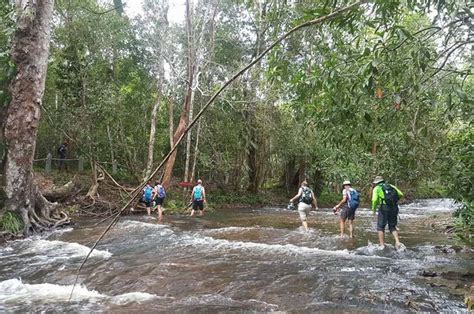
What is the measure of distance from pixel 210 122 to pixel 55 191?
403 inches

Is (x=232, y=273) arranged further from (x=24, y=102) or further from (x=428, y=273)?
(x=24, y=102)

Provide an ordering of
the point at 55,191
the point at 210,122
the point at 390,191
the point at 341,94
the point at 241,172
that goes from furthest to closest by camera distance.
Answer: the point at 241,172 < the point at 210,122 < the point at 55,191 < the point at 390,191 < the point at 341,94

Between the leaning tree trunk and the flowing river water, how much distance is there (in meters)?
1.59

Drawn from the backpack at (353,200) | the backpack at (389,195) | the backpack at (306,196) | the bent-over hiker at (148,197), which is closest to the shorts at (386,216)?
the backpack at (389,195)

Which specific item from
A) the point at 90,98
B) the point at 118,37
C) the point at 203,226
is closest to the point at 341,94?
the point at 203,226

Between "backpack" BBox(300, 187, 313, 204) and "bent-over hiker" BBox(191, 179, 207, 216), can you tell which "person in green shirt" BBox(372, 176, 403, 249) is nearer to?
"backpack" BBox(300, 187, 313, 204)

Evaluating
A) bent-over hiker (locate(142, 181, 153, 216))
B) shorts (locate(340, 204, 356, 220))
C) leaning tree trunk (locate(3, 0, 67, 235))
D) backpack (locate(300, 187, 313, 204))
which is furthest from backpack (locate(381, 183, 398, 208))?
bent-over hiker (locate(142, 181, 153, 216))

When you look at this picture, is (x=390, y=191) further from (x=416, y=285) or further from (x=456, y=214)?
(x=416, y=285)

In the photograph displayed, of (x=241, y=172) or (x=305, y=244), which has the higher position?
(x=241, y=172)

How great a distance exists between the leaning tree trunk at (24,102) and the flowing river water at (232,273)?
1.59m

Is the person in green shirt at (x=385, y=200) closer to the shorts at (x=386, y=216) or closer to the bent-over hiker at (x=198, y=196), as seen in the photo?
the shorts at (x=386, y=216)

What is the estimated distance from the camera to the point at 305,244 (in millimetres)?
11594

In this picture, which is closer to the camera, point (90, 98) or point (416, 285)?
point (416, 285)

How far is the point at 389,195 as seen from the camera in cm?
1055
